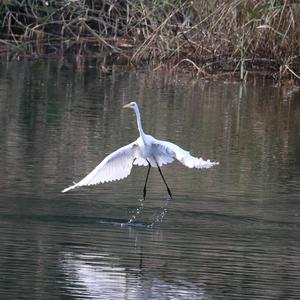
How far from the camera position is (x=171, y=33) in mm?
20672

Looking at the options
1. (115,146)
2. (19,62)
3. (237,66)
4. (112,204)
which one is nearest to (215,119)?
(115,146)

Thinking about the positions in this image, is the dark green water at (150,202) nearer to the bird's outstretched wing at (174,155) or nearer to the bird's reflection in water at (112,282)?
the bird's reflection in water at (112,282)

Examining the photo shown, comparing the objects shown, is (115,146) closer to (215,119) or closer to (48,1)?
(215,119)

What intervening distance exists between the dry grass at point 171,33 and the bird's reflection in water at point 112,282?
11343 mm

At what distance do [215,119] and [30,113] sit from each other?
2378 millimetres

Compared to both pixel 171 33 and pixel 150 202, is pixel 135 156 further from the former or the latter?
pixel 171 33

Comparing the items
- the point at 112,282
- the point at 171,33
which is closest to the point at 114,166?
the point at 112,282

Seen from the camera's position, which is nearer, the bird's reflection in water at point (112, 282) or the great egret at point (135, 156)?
the bird's reflection in water at point (112, 282)

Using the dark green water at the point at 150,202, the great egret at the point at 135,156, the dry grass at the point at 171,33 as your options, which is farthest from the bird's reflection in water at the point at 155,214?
the dry grass at the point at 171,33

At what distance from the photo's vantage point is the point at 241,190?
10680 millimetres

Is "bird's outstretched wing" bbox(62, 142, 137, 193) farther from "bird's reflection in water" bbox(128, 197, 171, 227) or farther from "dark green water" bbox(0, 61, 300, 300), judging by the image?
"bird's reflection in water" bbox(128, 197, 171, 227)

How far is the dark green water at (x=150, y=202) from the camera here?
7.38 m

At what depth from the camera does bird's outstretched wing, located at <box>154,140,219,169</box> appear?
9.20 meters

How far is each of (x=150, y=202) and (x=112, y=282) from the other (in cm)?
292
